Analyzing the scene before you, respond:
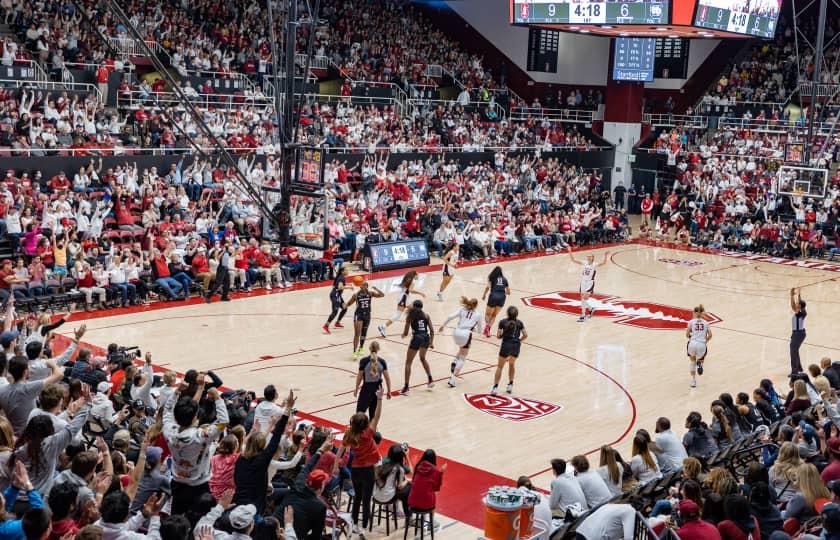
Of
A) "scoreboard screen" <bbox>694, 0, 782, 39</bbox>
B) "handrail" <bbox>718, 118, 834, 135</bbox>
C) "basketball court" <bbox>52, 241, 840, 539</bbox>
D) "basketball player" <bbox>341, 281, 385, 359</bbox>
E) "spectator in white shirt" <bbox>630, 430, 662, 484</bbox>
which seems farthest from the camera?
"handrail" <bbox>718, 118, 834, 135</bbox>

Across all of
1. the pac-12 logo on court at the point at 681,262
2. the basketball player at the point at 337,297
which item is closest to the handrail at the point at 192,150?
the pac-12 logo on court at the point at 681,262

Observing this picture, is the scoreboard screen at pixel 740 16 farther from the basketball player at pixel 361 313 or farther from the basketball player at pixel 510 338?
the basketball player at pixel 510 338

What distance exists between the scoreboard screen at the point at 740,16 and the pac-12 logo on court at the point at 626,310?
10922mm

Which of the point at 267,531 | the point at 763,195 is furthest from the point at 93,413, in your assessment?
the point at 763,195

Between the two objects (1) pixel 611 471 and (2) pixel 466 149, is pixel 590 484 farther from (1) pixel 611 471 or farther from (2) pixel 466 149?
(2) pixel 466 149

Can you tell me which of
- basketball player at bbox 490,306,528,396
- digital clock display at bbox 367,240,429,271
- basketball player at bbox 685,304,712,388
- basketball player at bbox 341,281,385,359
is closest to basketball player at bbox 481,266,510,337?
basketball player at bbox 341,281,385,359

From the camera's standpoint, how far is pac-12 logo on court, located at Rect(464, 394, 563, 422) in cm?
1633

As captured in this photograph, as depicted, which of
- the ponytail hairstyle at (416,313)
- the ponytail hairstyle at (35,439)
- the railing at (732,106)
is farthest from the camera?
the railing at (732,106)

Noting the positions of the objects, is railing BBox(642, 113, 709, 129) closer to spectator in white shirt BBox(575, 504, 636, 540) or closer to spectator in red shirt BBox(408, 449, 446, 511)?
spectator in red shirt BBox(408, 449, 446, 511)

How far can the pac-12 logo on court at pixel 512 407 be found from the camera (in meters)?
16.3

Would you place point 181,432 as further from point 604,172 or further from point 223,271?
point 604,172

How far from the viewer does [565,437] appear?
15336 mm

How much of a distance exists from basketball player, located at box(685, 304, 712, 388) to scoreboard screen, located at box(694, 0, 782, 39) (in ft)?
53.3

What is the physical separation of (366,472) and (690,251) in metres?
28.6
